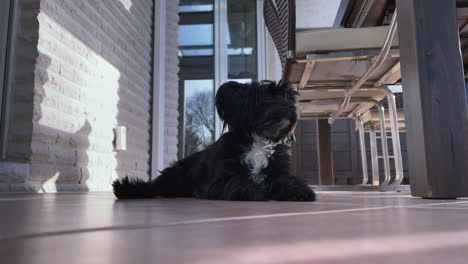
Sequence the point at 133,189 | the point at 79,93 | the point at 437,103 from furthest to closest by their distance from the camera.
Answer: the point at 79,93, the point at 133,189, the point at 437,103

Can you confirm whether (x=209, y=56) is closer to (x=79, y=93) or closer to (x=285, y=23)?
(x=79, y=93)

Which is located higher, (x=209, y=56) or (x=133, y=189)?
(x=209, y=56)

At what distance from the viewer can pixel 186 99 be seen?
16.8ft

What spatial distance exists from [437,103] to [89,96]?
8.02 feet

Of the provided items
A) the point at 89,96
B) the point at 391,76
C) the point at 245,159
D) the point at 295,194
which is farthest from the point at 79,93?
the point at 391,76

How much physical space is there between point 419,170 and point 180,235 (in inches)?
47.5

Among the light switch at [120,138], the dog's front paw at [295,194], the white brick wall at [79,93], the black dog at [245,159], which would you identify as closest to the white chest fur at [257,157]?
the black dog at [245,159]

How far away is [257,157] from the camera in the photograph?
67.1 inches

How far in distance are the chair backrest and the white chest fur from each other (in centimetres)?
58

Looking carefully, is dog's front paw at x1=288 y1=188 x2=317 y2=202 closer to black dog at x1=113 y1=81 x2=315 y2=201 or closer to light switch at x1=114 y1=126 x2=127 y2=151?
black dog at x1=113 y1=81 x2=315 y2=201

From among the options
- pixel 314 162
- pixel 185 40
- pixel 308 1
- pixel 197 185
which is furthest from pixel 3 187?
pixel 308 1

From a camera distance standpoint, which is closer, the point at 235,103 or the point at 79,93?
the point at 235,103

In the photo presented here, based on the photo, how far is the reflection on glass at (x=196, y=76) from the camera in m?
5.04

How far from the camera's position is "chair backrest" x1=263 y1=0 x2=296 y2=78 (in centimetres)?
203
